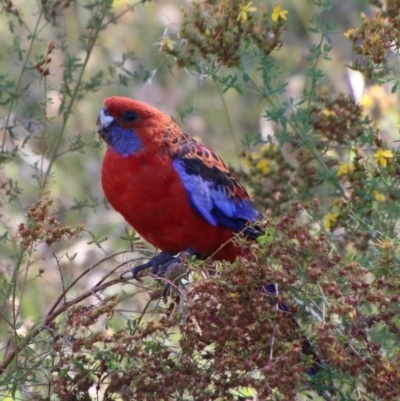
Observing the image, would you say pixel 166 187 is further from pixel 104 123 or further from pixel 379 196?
pixel 379 196

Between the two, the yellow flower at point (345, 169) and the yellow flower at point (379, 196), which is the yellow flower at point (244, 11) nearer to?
the yellow flower at point (345, 169)

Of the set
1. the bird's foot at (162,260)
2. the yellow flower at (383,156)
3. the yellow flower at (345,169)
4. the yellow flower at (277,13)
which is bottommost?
the yellow flower at (383,156)

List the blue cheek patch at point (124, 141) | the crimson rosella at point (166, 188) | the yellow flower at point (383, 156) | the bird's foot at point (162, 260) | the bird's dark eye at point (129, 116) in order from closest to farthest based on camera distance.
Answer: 1. the yellow flower at point (383, 156)
2. the bird's foot at point (162, 260)
3. the crimson rosella at point (166, 188)
4. the blue cheek patch at point (124, 141)
5. the bird's dark eye at point (129, 116)

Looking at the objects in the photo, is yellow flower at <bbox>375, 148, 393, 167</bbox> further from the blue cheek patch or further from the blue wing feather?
the blue cheek patch

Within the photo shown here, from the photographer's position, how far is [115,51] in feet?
21.8

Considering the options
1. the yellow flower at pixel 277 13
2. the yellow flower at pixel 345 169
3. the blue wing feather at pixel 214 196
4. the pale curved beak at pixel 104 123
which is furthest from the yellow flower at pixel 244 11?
the pale curved beak at pixel 104 123

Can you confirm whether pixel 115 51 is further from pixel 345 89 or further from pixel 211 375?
pixel 211 375

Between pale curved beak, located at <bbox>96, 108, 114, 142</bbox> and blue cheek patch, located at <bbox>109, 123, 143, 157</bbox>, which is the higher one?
pale curved beak, located at <bbox>96, 108, 114, 142</bbox>

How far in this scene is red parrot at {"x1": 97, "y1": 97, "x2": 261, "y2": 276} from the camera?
379 centimetres

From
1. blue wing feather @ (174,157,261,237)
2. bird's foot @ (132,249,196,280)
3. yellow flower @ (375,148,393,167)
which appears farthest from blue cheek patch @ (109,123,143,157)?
Result: yellow flower @ (375,148,393,167)

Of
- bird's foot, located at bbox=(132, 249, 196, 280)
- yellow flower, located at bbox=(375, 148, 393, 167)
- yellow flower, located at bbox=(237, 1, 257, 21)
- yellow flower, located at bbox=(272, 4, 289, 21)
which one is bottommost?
yellow flower, located at bbox=(375, 148, 393, 167)

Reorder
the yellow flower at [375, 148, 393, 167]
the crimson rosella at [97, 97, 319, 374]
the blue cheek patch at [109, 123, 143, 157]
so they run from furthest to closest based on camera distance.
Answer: the blue cheek patch at [109, 123, 143, 157], the crimson rosella at [97, 97, 319, 374], the yellow flower at [375, 148, 393, 167]

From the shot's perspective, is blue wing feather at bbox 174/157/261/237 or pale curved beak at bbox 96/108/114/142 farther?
pale curved beak at bbox 96/108/114/142

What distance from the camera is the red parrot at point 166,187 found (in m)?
3.79
